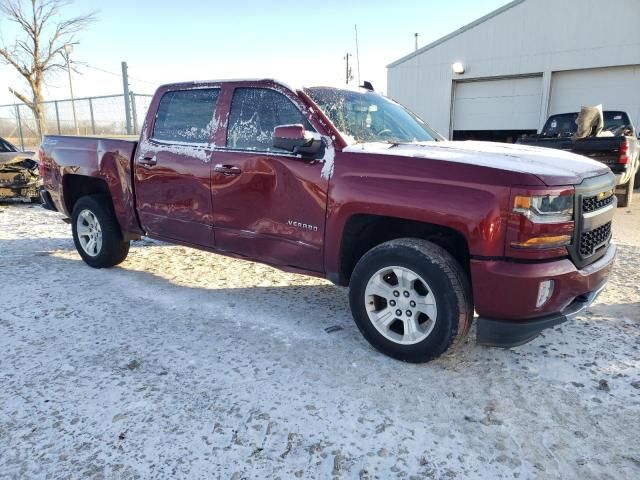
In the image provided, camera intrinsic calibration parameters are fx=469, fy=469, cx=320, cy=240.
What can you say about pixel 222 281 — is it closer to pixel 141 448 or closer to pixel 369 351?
pixel 369 351

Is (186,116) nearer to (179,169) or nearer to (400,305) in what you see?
(179,169)

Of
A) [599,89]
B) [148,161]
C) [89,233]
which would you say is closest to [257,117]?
[148,161]

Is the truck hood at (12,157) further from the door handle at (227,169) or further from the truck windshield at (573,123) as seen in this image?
the truck windshield at (573,123)

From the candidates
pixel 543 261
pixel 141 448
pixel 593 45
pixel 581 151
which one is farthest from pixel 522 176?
pixel 593 45

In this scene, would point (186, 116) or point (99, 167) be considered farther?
point (99, 167)

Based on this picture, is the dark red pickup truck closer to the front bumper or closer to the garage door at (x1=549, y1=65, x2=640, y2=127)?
the front bumper

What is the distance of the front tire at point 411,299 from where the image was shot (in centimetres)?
282

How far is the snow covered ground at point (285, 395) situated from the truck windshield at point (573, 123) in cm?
831

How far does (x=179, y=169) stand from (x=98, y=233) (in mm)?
1567

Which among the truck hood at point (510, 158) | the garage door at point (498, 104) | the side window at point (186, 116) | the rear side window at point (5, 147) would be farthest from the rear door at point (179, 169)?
the garage door at point (498, 104)

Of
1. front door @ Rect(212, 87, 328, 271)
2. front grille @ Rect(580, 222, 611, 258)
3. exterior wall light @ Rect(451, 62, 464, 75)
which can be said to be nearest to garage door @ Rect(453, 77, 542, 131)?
exterior wall light @ Rect(451, 62, 464, 75)

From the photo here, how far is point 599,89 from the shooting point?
580 inches

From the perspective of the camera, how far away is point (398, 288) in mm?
3035

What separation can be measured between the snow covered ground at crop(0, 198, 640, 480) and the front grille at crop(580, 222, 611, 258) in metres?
0.67
